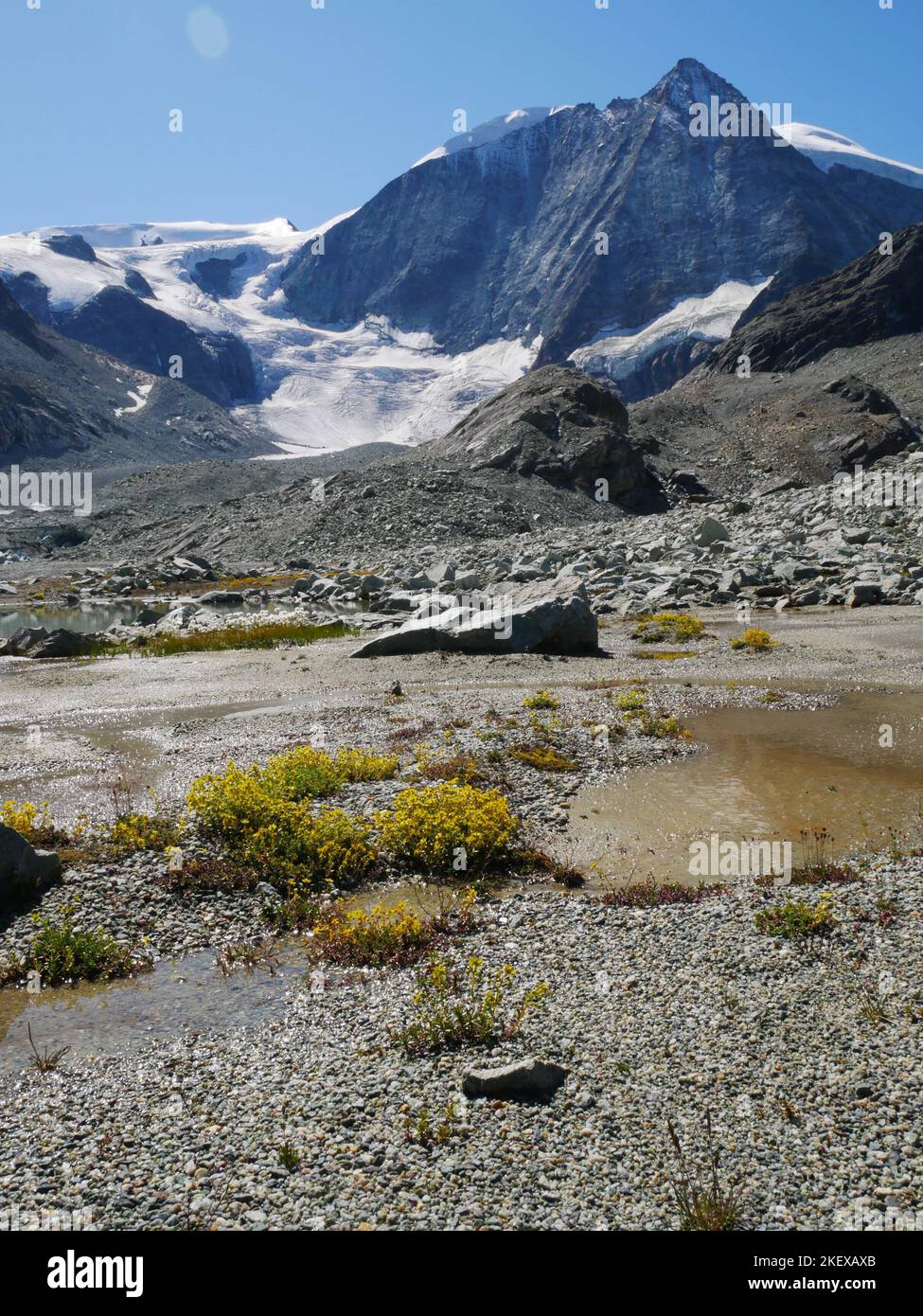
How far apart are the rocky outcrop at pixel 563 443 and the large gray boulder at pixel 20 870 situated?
243 ft

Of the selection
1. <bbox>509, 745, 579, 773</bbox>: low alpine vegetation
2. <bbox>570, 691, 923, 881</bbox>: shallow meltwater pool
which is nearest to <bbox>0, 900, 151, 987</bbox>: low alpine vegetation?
<bbox>570, 691, 923, 881</bbox>: shallow meltwater pool

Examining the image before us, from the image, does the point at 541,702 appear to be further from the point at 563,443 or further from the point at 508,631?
the point at 563,443

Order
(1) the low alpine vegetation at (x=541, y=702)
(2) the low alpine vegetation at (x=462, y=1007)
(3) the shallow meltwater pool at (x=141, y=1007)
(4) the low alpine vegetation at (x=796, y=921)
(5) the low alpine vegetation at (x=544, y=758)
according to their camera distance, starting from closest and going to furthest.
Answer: (2) the low alpine vegetation at (x=462, y=1007)
(3) the shallow meltwater pool at (x=141, y=1007)
(4) the low alpine vegetation at (x=796, y=921)
(5) the low alpine vegetation at (x=544, y=758)
(1) the low alpine vegetation at (x=541, y=702)

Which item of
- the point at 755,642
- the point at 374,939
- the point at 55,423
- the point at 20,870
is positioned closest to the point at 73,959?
the point at 20,870

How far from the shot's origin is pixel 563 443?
86312mm

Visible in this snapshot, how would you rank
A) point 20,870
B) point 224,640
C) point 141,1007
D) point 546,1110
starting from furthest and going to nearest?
point 224,640 → point 20,870 → point 141,1007 → point 546,1110

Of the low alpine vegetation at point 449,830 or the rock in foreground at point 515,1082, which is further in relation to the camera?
the low alpine vegetation at point 449,830

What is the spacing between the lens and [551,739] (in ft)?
55.0

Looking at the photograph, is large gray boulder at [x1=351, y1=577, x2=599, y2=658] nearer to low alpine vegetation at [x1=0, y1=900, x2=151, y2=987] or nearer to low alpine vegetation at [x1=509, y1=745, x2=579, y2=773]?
low alpine vegetation at [x1=509, y1=745, x2=579, y2=773]

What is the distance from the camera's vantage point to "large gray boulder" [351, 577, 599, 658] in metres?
27.5

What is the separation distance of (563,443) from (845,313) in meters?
72.1

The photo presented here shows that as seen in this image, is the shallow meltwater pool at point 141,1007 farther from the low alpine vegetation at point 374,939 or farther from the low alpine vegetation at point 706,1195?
the low alpine vegetation at point 706,1195

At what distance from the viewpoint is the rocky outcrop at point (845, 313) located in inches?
5049

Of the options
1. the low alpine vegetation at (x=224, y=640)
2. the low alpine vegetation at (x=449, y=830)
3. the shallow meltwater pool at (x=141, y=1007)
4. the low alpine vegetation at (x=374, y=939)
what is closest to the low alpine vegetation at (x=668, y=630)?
the low alpine vegetation at (x=224, y=640)
